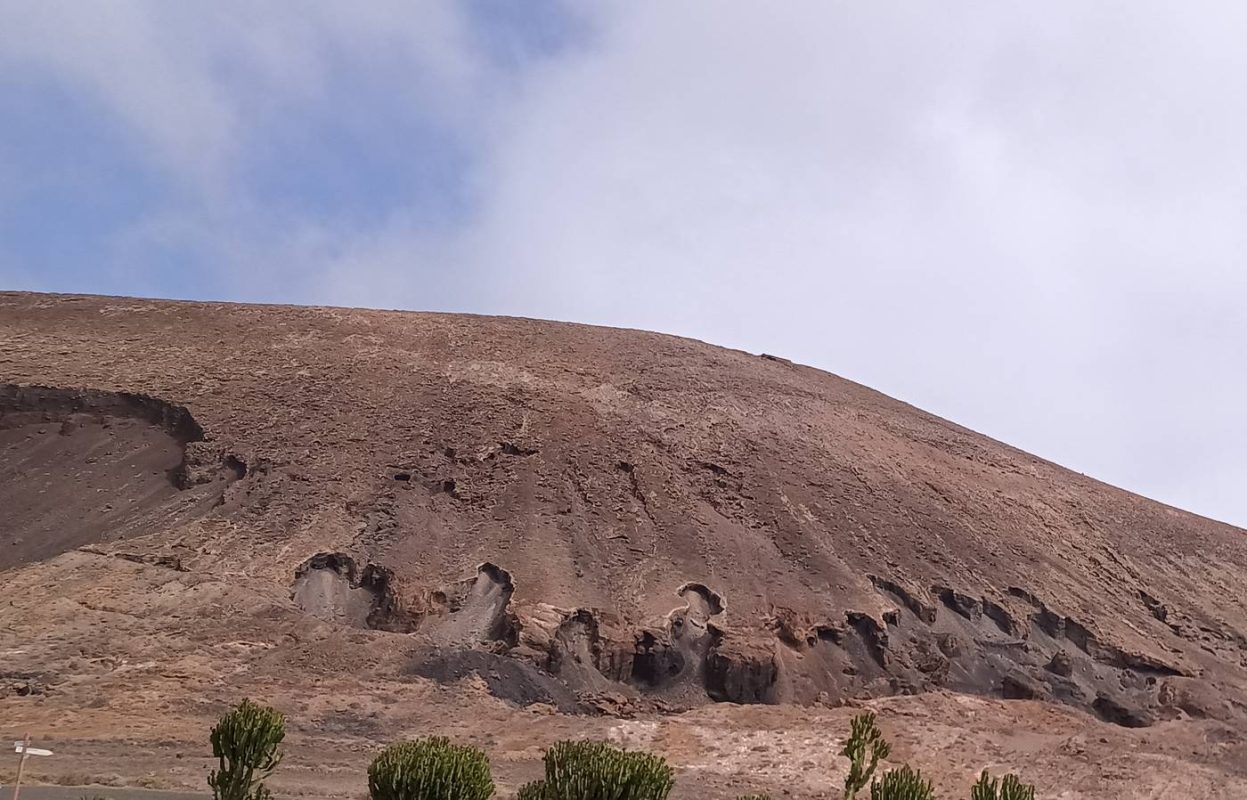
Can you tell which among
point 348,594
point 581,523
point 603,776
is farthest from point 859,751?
point 581,523

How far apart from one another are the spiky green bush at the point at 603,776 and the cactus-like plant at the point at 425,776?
0.76 m

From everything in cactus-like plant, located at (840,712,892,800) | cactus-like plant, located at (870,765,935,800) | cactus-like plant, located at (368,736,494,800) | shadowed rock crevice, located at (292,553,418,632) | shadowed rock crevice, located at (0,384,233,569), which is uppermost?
shadowed rock crevice, located at (0,384,233,569)

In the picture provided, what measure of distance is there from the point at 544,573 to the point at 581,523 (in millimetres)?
3302

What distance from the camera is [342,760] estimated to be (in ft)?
72.6

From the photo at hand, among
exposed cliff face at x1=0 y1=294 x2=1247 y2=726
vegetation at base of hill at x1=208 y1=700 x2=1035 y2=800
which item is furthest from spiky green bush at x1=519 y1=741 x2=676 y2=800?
exposed cliff face at x1=0 y1=294 x2=1247 y2=726

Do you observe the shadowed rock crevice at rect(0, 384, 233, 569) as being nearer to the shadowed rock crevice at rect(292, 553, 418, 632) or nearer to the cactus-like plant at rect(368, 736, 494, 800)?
the shadowed rock crevice at rect(292, 553, 418, 632)

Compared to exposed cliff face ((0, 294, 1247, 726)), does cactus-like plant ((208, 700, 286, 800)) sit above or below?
below

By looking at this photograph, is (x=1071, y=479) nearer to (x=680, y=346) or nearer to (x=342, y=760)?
(x=680, y=346)

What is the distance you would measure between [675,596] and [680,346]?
2506cm

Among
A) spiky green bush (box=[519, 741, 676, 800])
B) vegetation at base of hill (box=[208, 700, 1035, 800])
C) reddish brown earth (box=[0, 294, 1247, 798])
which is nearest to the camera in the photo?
vegetation at base of hill (box=[208, 700, 1035, 800])

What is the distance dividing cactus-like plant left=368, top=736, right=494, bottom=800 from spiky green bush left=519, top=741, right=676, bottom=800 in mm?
762

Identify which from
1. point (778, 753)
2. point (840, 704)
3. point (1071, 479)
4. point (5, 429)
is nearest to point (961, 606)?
point (840, 704)

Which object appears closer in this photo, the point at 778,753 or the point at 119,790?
the point at 119,790

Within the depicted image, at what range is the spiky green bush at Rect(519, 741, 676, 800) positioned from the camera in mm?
9836
